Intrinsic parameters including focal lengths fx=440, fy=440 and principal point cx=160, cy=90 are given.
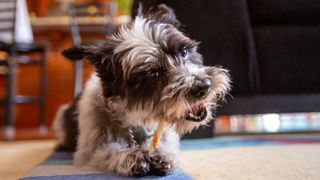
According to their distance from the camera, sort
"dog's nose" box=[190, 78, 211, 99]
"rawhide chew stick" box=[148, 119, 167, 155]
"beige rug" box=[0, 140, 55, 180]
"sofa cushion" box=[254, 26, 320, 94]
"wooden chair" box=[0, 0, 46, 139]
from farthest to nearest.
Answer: "wooden chair" box=[0, 0, 46, 139], "sofa cushion" box=[254, 26, 320, 94], "beige rug" box=[0, 140, 55, 180], "rawhide chew stick" box=[148, 119, 167, 155], "dog's nose" box=[190, 78, 211, 99]

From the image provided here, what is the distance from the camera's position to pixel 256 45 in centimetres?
241

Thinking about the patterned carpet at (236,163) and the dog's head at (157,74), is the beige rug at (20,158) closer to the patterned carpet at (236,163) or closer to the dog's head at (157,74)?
the patterned carpet at (236,163)

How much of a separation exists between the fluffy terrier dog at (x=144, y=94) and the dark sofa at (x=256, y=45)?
24.2 inches

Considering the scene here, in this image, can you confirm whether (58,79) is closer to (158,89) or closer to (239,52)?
(239,52)

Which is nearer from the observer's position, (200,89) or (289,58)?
(200,89)

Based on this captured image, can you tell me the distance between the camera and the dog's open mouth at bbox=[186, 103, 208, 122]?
1.50 meters

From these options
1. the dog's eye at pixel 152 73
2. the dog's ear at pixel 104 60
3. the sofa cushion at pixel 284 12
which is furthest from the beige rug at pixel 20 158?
the sofa cushion at pixel 284 12

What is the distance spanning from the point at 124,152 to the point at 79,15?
3.92 meters

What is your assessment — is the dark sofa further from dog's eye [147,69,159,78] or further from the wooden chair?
the wooden chair

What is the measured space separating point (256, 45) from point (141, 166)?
4.07 ft

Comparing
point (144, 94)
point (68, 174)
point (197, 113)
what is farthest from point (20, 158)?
point (197, 113)

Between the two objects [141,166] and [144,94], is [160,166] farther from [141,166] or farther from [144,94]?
[144,94]

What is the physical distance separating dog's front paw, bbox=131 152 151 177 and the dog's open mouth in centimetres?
20

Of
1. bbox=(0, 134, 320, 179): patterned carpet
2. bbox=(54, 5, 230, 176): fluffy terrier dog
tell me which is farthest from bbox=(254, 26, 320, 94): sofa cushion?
bbox=(54, 5, 230, 176): fluffy terrier dog
